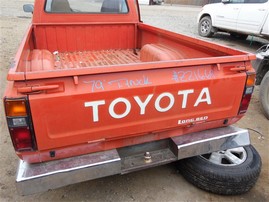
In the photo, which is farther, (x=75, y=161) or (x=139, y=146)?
(x=139, y=146)

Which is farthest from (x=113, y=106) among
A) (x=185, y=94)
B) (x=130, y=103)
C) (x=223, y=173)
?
(x=223, y=173)

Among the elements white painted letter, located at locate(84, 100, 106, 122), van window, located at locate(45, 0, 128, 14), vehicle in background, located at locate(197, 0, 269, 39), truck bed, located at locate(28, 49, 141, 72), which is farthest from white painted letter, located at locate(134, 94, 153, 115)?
vehicle in background, located at locate(197, 0, 269, 39)

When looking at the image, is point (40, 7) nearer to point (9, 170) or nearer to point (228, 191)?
point (9, 170)

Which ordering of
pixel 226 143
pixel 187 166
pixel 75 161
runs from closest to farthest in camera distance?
1. pixel 75 161
2. pixel 226 143
3. pixel 187 166

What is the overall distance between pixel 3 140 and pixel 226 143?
274 centimetres

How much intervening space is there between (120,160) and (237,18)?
25.3 ft

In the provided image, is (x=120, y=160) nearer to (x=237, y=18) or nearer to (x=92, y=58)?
(x=92, y=58)

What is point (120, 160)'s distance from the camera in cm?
197

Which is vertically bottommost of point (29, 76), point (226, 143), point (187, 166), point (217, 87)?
point (187, 166)

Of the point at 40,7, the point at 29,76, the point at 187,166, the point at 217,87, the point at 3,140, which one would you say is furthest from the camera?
the point at 40,7

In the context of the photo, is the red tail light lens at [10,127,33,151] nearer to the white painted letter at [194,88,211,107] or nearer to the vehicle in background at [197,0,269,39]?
the white painted letter at [194,88,211,107]

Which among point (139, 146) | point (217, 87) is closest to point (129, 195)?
point (139, 146)

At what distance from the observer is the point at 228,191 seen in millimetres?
2406

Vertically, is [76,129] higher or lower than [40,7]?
lower
